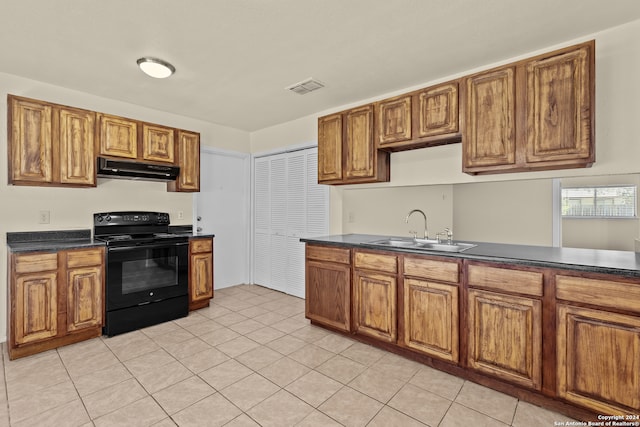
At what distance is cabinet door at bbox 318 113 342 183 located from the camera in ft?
11.1

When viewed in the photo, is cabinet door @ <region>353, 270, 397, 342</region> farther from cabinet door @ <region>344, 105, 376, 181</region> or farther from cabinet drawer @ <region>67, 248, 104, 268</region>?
cabinet drawer @ <region>67, 248, 104, 268</region>

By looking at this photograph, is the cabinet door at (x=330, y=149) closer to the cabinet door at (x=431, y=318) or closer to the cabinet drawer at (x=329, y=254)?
→ the cabinet drawer at (x=329, y=254)

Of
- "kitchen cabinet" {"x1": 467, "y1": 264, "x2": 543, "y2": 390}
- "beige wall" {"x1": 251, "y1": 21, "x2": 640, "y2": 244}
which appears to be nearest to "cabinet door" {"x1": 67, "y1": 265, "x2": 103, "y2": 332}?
"beige wall" {"x1": 251, "y1": 21, "x2": 640, "y2": 244}

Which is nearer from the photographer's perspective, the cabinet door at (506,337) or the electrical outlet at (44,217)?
the cabinet door at (506,337)

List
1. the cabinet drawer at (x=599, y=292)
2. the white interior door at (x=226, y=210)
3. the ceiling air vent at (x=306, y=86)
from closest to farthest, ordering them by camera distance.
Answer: the cabinet drawer at (x=599, y=292)
the ceiling air vent at (x=306, y=86)
the white interior door at (x=226, y=210)

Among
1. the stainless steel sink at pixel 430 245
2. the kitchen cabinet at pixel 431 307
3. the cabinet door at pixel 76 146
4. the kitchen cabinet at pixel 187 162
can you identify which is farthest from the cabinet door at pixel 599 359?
the cabinet door at pixel 76 146

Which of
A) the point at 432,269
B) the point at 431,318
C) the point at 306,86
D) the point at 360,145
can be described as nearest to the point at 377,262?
the point at 432,269

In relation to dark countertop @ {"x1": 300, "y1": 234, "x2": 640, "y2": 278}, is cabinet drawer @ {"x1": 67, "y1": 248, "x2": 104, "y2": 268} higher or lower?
lower

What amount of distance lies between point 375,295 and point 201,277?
222 centimetres

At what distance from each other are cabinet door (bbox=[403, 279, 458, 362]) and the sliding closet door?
1.72 m

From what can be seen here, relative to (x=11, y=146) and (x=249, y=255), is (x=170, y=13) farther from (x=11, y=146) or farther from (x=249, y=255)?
(x=249, y=255)

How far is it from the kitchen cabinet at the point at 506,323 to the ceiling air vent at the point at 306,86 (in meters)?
2.20

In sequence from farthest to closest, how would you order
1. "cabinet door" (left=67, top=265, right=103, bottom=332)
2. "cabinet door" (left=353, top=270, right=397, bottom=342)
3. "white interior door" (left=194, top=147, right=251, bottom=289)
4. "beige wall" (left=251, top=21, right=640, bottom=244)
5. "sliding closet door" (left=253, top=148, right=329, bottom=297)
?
"white interior door" (left=194, top=147, right=251, bottom=289), "sliding closet door" (left=253, top=148, right=329, bottom=297), "cabinet door" (left=67, top=265, right=103, bottom=332), "cabinet door" (left=353, top=270, right=397, bottom=342), "beige wall" (left=251, top=21, right=640, bottom=244)

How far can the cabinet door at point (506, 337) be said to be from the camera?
1968 mm
